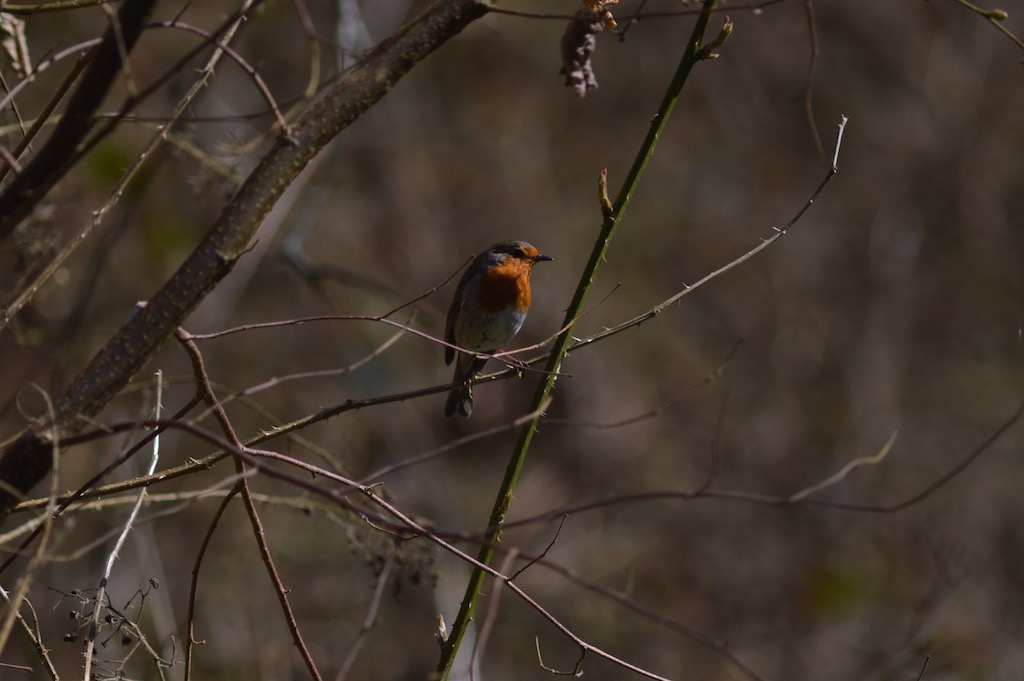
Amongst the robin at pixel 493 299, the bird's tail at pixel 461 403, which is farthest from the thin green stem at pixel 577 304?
the robin at pixel 493 299

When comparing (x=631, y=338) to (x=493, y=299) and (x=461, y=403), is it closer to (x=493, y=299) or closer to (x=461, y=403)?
(x=493, y=299)

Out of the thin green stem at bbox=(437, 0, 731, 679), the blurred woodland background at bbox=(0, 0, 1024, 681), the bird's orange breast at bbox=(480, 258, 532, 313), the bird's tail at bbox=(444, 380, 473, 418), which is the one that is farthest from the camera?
the blurred woodland background at bbox=(0, 0, 1024, 681)

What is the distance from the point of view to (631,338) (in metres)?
9.98

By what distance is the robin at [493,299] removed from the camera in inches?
200

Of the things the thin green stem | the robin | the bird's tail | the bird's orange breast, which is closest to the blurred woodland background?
the robin

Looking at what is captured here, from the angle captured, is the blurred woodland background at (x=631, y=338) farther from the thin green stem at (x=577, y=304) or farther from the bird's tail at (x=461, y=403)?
the thin green stem at (x=577, y=304)

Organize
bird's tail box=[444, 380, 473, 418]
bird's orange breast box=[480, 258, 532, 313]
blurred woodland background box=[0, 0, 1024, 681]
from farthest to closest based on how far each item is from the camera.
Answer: blurred woodland background box=[0, 0, 1024, 681] < bird's orange breast box=[480, 258, 532, 313] < bird's tail box=[444, 380, 473, 418]

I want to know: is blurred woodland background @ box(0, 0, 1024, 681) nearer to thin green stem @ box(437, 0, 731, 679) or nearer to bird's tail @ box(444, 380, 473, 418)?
bird's tail @ box(444, 380, 473, 418)

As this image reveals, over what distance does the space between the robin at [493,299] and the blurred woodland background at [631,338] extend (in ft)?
3.17

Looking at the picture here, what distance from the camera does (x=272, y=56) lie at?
950 centimetres

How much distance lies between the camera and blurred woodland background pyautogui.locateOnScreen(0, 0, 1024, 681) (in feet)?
24.0

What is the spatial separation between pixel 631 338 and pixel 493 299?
5046 millimetres

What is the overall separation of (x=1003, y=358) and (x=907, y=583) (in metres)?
2.91

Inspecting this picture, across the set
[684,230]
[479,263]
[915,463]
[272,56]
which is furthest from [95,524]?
[915,463]
